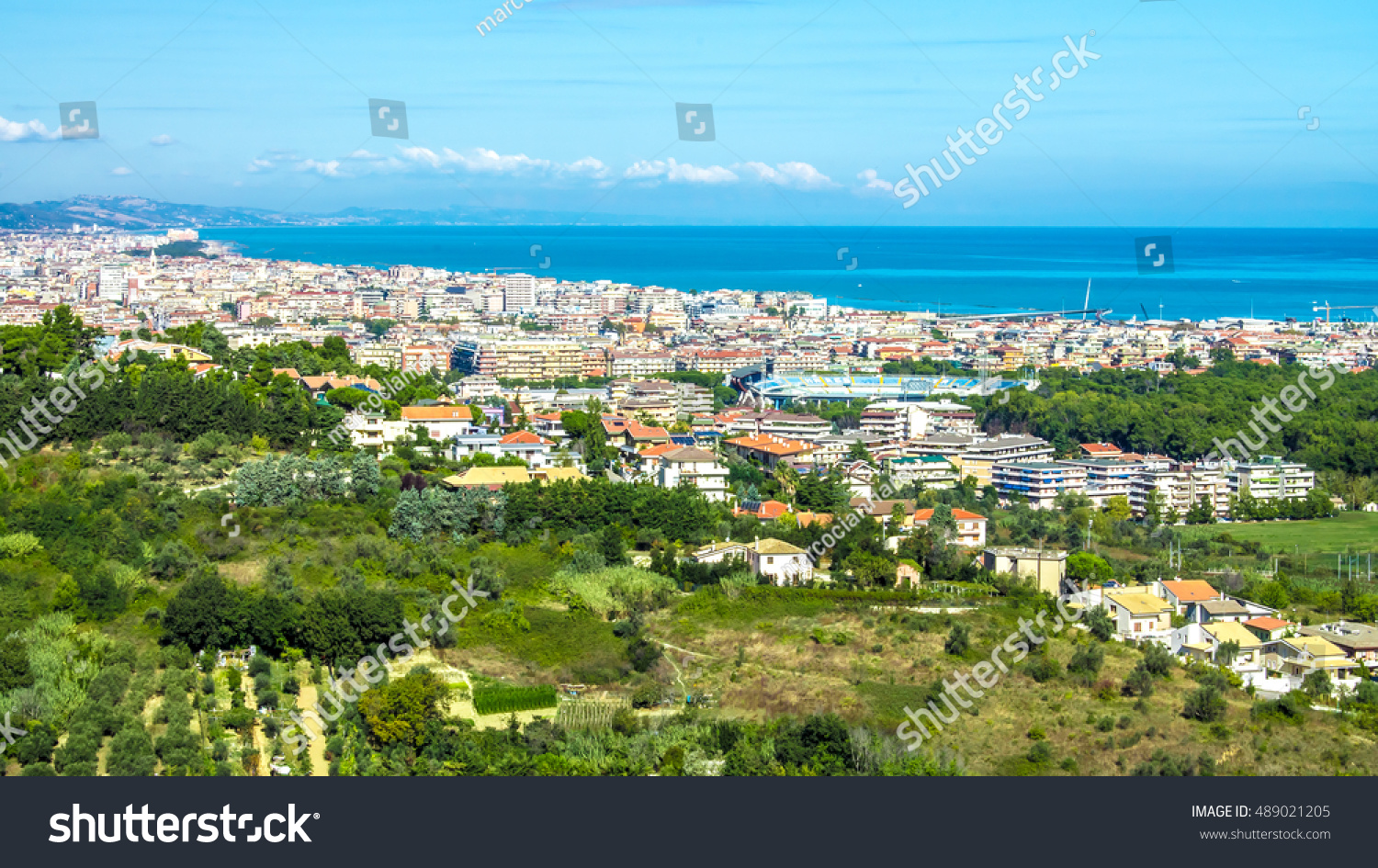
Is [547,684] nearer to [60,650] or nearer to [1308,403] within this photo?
[60,650]

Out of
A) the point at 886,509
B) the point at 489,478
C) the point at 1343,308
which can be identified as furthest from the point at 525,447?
the point at 1343,308

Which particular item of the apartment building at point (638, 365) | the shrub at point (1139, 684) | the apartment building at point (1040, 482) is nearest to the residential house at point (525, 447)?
the apartment building at point (1040, 482)

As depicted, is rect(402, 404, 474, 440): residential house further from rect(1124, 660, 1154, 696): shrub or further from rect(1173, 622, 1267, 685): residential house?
rect(1124, 660, 1154, 696): shrub

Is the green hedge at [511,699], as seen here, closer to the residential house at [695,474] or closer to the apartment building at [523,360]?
the residential house at [695,474]

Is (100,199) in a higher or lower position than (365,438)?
higher

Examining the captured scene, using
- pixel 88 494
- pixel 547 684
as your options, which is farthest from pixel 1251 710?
pixel 88 494

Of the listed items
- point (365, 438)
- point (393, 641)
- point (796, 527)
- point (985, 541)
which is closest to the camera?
point (393, 641)

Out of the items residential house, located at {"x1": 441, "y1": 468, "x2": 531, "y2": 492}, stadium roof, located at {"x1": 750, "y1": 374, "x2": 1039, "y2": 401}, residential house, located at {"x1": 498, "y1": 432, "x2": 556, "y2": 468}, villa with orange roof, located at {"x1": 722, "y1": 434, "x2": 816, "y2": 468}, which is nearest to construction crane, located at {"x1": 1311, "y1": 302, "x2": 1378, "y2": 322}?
stadium roof, located at {"x1": 750, "y1": 374, "x2": 1039, "y2": 401}

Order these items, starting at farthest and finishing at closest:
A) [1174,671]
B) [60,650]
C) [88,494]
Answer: [88,494] → [1174,671] → [60,650]
